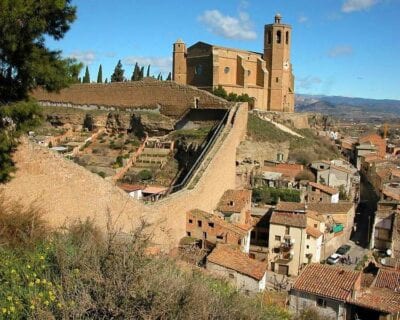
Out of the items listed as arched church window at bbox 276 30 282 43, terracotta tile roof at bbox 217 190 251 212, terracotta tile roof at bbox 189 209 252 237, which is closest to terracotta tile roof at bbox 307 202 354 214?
terracotta tile roof at bbox 217 190 251 212

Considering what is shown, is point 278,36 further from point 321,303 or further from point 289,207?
point 321,303

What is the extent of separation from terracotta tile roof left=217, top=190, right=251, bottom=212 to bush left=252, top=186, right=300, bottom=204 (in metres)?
2.98

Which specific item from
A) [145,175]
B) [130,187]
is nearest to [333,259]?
[145,175]

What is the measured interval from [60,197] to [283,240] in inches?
456

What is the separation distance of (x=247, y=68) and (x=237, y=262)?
69.8 ft

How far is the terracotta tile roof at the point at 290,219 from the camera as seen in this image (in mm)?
19263

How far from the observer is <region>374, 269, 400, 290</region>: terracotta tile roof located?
1305 centimetres

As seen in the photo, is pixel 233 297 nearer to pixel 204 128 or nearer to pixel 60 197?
pixel 60 197

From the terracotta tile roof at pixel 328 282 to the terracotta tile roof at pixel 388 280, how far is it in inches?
48.4

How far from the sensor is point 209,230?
15852 millimetres

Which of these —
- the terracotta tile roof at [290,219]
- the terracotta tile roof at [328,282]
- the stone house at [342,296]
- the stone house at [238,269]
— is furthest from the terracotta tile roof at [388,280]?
the terracotta tile roof at [290,219]

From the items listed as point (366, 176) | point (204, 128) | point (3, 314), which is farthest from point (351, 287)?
point (366, 176)

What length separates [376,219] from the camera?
866 inches

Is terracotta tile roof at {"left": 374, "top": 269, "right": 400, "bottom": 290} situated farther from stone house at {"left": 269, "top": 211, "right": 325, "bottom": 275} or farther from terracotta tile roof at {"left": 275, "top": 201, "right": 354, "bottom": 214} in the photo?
terracotta tile roof at {"left": 275, "top": 201, "right": 354, "bottom": 214}
